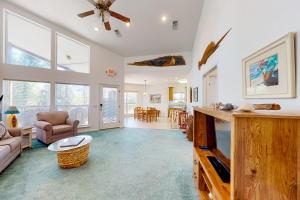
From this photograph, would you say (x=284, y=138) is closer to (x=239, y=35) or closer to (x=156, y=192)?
(x=239, y=35)

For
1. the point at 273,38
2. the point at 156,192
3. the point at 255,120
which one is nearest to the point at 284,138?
the point at 255,120

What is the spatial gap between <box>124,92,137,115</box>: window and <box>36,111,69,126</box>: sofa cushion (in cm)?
657

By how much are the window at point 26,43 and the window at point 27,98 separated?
0.60m

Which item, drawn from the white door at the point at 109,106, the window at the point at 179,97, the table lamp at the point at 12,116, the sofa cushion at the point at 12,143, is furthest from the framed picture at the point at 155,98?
the sofa cushion at the point at 12,143

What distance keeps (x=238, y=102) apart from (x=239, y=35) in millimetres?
877

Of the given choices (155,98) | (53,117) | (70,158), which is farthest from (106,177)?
(155,98)

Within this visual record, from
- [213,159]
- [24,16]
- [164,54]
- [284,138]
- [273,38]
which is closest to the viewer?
[284,138]

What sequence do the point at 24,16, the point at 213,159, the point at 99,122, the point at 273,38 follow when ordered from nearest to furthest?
the point at 273,38 < the point at 213,159 < the point at 24,16 < the point at 99,122

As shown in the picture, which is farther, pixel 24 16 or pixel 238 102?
pixel 24 16

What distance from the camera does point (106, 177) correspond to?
2.29m

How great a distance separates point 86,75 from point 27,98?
6.32ft

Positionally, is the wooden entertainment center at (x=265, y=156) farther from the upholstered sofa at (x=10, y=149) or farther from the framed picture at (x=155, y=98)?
the framed picture at (x=155, y=98)

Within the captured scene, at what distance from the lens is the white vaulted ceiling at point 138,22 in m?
3.70

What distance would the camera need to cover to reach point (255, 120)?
2.84 ft
